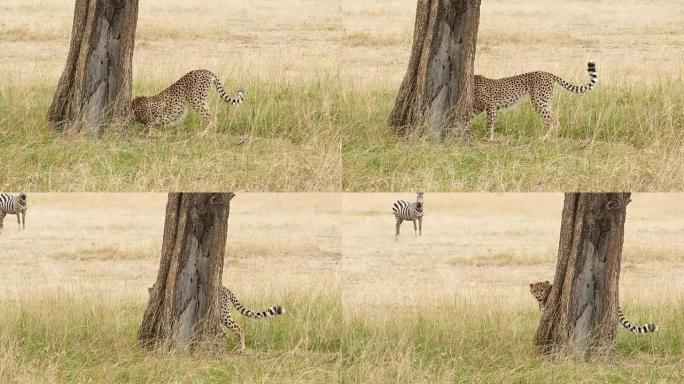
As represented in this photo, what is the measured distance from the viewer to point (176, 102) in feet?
40.0

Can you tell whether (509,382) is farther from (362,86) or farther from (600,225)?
(362,86)

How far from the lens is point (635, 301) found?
13.1 m

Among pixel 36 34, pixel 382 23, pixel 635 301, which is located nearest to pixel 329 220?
pixel 382 23

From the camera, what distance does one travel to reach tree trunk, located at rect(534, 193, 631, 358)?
35.2 ft

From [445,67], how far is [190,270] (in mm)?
3246

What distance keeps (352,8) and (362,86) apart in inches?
638

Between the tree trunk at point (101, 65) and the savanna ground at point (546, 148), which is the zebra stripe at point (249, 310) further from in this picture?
the tree trunk at point (101, 65)

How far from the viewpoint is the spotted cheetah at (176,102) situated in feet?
39.5

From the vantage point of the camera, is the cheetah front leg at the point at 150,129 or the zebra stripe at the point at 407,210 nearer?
the cheetah front leg at the point at 150,129

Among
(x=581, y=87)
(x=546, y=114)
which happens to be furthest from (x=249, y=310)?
(x=581, y=87)

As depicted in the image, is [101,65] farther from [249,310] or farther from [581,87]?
[581,87]


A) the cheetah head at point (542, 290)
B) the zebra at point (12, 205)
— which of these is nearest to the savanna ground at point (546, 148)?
the cheetah head at point (542, 290)

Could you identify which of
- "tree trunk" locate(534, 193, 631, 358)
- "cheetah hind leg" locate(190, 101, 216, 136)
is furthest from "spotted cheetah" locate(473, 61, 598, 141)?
"cheetah hind leg" locate(190, 101, 216, 136)

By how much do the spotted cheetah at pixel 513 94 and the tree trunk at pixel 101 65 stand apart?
359 cm
